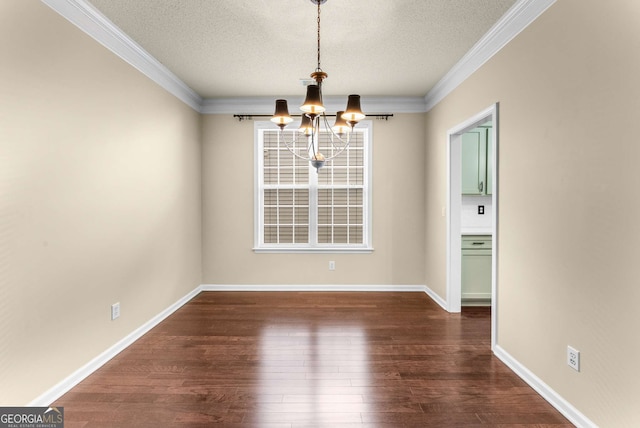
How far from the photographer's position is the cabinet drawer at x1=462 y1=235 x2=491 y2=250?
174 inches

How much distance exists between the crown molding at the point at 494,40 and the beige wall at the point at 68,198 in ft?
10.6

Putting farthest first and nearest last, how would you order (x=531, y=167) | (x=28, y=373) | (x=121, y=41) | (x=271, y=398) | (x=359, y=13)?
(x=121, y=41) < (x=359, y=13) < (x=531, y=167) < (x=271, y=398) < (x=28, y=373)

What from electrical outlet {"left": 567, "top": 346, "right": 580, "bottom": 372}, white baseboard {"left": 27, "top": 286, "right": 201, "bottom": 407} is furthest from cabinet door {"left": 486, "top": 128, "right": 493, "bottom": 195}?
white baseboard {"left": 27, "top": 286, "right": 201, "bottom": 407}

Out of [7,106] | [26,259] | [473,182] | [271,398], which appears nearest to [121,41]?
[7,106]

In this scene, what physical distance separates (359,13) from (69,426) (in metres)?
3.37

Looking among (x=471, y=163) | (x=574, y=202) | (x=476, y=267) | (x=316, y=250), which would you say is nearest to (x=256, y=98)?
(x=316, y=250)

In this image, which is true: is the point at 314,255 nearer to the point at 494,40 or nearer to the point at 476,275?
the point at 476,275

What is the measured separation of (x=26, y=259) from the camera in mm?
2182

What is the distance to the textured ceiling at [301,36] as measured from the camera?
275 cm

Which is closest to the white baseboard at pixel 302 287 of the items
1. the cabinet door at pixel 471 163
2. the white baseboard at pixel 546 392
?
the cabinet door at pixel 471 163

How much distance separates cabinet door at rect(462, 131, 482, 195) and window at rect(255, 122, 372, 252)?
4.45ft

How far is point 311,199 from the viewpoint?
5.38 metres

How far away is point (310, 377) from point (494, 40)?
3.15 meters

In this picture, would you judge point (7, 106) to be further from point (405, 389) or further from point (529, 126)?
point (529, 126)
